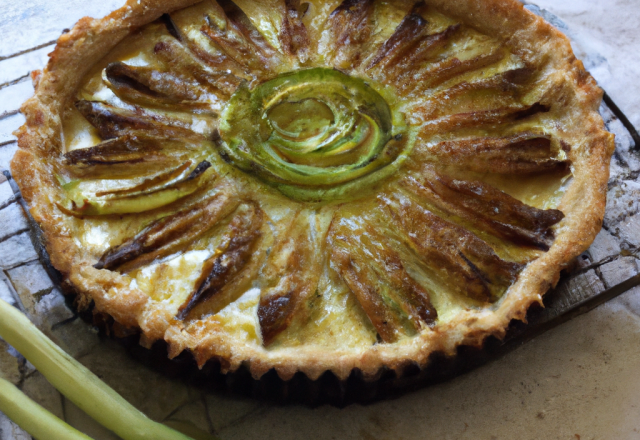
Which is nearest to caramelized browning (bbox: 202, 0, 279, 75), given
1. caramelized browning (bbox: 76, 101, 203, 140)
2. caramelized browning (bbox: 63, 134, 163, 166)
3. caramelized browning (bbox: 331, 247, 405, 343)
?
caramelized browning (bbox: 76, 101, 203, 140)

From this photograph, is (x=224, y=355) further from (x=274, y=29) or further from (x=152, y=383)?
(x=274, y=29)

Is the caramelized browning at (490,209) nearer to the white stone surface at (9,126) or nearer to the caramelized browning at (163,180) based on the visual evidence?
the caramelized browning at (163,180)

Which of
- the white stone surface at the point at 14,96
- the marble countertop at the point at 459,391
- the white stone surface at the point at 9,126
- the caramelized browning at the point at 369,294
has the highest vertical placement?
the white stone surface at the point at 14,96

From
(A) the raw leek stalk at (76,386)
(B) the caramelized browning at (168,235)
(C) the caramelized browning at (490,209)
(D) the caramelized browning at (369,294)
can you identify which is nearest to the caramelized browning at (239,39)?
(B) the caramelized browning at (168,235)

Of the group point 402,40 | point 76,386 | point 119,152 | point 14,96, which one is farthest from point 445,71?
point 14,96

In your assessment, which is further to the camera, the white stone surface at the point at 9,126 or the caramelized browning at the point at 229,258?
the white stone surface at the point at 9,126

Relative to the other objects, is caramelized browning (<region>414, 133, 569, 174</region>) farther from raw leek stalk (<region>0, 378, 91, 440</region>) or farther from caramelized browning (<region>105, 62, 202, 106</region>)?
raw leek stalk (<region>0, 378, 91, 440</region>)
